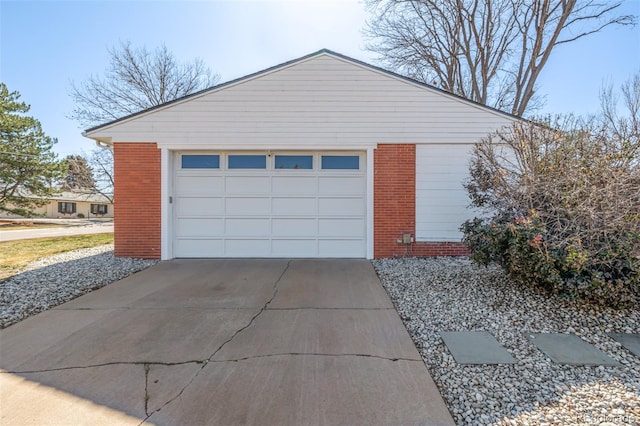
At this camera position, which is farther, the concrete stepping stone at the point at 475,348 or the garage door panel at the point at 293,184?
the garage door panel at the point at 293,184

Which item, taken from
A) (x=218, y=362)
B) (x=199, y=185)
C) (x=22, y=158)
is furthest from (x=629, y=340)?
(x=22, y=158)

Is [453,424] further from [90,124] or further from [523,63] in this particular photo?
[90,124]

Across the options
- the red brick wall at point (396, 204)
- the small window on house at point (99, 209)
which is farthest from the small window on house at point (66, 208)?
the red brick wall at point (396, 204)

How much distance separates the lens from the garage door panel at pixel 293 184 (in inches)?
277

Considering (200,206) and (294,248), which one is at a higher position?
(200,206)

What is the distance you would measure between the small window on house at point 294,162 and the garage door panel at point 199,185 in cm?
143

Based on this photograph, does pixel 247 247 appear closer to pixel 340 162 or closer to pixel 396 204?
pixel 340 162

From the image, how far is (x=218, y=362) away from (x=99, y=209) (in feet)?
170

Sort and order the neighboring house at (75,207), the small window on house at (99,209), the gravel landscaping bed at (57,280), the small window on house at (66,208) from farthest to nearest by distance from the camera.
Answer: the small window on house at (99,209), the small window on house at (66,208), the neighboring house at (75,207), the gravel landscaping bed at (57,280)

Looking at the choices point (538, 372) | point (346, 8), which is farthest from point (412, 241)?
point (346, 8)

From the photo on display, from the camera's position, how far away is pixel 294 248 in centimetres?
709

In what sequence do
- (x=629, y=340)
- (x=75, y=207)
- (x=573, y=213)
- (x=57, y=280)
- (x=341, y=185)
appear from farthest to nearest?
(x=75, y=207) < (x=341, y=185) < (x=57, y=280) < (x=573, y=213) < (x=629, y=340)

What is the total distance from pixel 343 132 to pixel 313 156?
0.88m

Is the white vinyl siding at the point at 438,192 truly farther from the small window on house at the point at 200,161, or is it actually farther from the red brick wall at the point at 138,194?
the red brick wall at the point at 138,194
